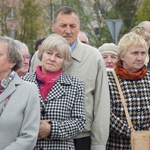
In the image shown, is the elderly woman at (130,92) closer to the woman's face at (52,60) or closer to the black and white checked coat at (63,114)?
the black and white checked coat at (63,114)

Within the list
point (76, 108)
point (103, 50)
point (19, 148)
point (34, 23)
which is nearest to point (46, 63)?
point (76, 108)

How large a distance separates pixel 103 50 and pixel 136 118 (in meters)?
2.20

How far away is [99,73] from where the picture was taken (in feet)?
17.6

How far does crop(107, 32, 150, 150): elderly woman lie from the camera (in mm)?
5570

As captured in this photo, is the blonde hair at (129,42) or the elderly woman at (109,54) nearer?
the blonde hair at (129,42)

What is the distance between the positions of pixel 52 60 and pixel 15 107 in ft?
2.36

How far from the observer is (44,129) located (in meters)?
4.82

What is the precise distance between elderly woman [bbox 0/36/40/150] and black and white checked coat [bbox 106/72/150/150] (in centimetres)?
120

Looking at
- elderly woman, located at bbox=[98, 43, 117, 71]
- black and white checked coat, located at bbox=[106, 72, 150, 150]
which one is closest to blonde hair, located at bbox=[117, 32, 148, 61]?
black and white checked coat, located at bbox=[106, 72, 150, 150]

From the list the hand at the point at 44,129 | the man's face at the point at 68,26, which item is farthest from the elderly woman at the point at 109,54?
the hand at the point at 44,129

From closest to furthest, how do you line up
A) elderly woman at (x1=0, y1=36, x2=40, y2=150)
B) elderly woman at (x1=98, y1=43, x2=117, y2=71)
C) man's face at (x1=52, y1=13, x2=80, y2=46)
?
elderly woman at (x1=0, y1=36, x2=40, y2=150), man's face at (x1=52, y1=13, x2=80, y2=46), elderly woman at (x1=98, y1=43, x2=117, y2=71)

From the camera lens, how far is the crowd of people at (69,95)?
4.59 metres

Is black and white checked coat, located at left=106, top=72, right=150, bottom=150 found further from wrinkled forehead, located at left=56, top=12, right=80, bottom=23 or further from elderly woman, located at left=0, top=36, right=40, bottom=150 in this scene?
elderly woman, located at left=0, top=36, right=40, bottom=150

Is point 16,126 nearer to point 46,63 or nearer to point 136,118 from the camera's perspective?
point 46,63
